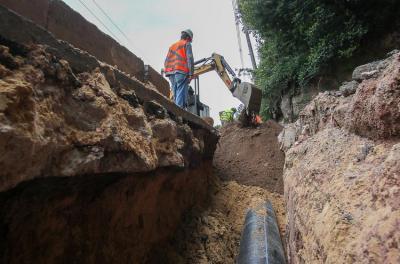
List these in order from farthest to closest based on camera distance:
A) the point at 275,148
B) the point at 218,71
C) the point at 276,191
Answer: the point at 218,71
the point at 275,148
the point at 276,191

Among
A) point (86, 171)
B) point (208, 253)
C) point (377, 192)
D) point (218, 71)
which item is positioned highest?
point (218, 71)

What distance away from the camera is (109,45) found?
3244 mm

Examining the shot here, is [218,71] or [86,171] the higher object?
[218,71]

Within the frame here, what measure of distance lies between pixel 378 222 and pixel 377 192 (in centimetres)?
14

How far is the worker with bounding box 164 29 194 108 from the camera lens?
6.23 meters

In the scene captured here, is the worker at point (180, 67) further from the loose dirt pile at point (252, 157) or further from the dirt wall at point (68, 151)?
the dirt wall at point (68, 151)

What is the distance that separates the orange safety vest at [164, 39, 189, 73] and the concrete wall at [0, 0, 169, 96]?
245 cm

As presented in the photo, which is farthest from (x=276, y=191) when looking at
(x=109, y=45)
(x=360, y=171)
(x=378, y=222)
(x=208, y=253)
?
(x=378, y=222)

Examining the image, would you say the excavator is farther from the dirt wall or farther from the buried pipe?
the dirt wall

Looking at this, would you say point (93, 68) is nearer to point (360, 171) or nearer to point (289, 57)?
point (360, 171)

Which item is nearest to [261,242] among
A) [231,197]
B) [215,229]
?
[215,229]

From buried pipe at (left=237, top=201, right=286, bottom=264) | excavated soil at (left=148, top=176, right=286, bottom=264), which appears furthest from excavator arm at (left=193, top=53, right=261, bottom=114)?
buried pipe at (left=237, top=201, right=286, bottom=264)

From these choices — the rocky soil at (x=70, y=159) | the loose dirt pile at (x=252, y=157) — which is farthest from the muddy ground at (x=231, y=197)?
the rocky soil at (x=70, y=159)

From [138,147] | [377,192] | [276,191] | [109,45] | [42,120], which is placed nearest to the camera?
[377,192]
